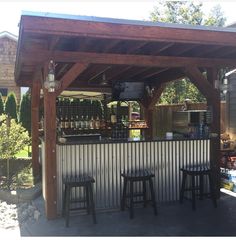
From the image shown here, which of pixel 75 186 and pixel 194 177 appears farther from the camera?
pixel 194 177

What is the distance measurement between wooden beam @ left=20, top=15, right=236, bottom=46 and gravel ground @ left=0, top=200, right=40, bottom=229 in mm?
2857

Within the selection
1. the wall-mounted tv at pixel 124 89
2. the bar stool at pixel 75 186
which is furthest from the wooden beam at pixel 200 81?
the wall-mounted tv at pixel 124 89

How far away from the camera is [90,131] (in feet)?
33.0

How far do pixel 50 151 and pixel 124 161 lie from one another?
4.25ft

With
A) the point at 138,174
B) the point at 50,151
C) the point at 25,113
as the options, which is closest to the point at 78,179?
the point at 50,151

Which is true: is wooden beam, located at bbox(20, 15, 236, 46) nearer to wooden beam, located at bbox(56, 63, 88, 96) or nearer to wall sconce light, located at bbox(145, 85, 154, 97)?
wooden beam, located at bbox(56, 63, 88, 96)

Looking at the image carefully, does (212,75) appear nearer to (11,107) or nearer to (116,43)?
(116,43)

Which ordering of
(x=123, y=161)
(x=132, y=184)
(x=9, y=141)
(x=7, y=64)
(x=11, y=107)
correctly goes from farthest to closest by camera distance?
(x=7, y=64) → (x=11, y=107) → (x=9, y=141) → (x=123, y=161) → (x=132, y=184)

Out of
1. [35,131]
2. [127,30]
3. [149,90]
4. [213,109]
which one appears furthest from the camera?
[149,90]

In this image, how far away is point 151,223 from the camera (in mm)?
5074

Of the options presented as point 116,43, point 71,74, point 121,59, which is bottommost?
point 71,74

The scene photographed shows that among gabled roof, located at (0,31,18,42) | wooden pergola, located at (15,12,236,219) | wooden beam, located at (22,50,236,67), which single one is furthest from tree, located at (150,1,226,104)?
wooden beam, located at (22,50,236,67)

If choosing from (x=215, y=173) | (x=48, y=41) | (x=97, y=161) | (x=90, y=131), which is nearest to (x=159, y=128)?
(x=90, y=131)

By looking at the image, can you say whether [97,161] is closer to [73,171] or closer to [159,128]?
[73,171]
